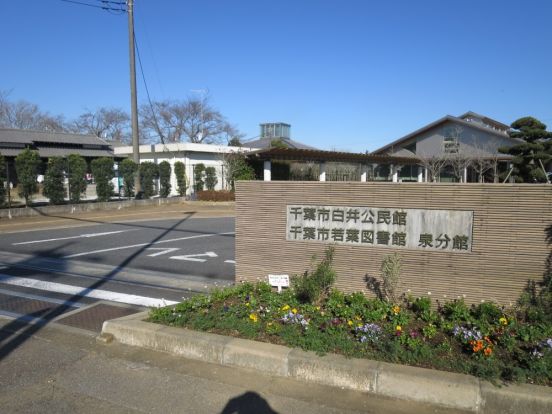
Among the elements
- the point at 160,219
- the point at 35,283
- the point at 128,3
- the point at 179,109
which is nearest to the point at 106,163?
the point at 160,219

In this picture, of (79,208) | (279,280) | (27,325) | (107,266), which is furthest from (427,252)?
(79,208)

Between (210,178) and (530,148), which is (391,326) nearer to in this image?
(210,178)

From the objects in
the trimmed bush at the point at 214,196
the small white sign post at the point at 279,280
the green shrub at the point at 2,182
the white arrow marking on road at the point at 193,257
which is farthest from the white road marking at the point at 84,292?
the trimmed bush at the point at 214,196

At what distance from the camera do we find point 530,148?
27969mm

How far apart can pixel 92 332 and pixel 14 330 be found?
1.00 metres

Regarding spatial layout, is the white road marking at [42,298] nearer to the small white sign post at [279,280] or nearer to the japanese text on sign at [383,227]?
the small white sign post at [279,280]

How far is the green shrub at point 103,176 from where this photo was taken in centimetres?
2183

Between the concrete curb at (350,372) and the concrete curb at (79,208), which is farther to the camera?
the concrete curb at (79,208)

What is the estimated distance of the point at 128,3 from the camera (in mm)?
25109

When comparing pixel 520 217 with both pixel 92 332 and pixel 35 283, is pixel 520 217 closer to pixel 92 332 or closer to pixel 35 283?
pixel 92 332

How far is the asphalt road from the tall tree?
21.5 metres

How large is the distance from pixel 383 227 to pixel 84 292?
4926 millimetres

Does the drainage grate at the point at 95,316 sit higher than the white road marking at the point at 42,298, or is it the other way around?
the drainage grate at the point at 95,316

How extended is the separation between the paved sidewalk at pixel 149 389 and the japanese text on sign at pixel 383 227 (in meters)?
2.18
